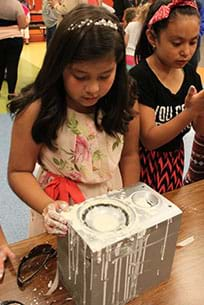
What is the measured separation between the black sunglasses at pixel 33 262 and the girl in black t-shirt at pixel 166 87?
0.44 metres

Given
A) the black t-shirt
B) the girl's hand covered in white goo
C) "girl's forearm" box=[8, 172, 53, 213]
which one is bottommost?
"girl's forearm" box=[8, 172, 53, 213]

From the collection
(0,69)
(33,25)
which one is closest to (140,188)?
(0,69)

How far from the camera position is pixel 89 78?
81cm

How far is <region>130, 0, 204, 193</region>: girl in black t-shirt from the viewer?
3.35 feet

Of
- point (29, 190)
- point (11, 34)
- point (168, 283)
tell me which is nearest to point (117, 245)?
point (168, 283)

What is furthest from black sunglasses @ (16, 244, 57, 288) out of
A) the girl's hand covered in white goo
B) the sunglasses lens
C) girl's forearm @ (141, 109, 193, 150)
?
girl's forearm @ (141, 109, 193, 150)

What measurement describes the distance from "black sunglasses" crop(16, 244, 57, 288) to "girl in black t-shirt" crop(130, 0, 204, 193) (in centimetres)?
44

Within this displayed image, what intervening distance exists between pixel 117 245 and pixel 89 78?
37 centimetres

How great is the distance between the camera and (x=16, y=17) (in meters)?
3.07

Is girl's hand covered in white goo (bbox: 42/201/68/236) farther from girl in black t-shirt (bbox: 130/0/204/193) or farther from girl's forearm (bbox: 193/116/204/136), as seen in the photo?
girl's forearm (bbox: 193/116/204/136)

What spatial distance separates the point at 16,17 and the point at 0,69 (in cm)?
53

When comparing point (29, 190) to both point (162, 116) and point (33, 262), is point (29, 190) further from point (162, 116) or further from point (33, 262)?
point (162, 116)

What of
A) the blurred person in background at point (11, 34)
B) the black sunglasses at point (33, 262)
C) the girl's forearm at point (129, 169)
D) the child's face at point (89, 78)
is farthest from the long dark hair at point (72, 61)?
the blurred person in background at point (11, 34)

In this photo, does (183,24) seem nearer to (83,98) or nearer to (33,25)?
(83,98)
